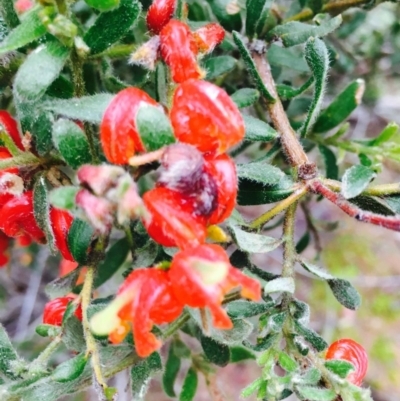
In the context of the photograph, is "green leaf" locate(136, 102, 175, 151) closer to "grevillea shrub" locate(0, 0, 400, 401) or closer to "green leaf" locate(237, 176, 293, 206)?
"grevillea shrub" locate(0, 0, 400, 401)

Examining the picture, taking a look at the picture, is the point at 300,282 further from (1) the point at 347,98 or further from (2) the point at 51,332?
(2) the point at 51,332

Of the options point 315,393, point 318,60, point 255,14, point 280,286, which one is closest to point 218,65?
point 255,14

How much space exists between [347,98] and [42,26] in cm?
50

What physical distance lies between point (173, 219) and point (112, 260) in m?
0.53

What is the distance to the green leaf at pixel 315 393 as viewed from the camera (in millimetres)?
611

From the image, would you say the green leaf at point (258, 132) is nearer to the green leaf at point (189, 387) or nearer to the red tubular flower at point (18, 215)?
the red tubular flower at point (18, 215)

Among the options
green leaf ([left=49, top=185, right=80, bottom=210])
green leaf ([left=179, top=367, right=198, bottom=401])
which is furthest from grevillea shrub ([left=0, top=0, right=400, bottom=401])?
green leaf ([left=179, top=367, right=198, bottom=401])

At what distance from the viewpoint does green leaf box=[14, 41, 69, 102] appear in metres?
0.58

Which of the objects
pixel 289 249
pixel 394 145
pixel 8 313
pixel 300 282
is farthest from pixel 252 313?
pixel 300 282

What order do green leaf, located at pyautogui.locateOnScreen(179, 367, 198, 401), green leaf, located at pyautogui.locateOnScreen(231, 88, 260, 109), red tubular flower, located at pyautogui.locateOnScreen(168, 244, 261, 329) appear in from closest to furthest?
red tubular flower, located at pyautogui.locateOnScreen(168, 244, 261, 329)
green leaf, located at pyautogui.locateOnScreen(231, 88, 260, 109)
green leaf, located at pyautogui.locateOnScreen(179, 367, 198, 401)

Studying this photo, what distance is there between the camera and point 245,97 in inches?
32.5

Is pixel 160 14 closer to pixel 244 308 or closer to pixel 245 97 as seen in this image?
pixel 245 97

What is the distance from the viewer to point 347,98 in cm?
90

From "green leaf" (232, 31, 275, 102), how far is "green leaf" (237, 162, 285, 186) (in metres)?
0.14
